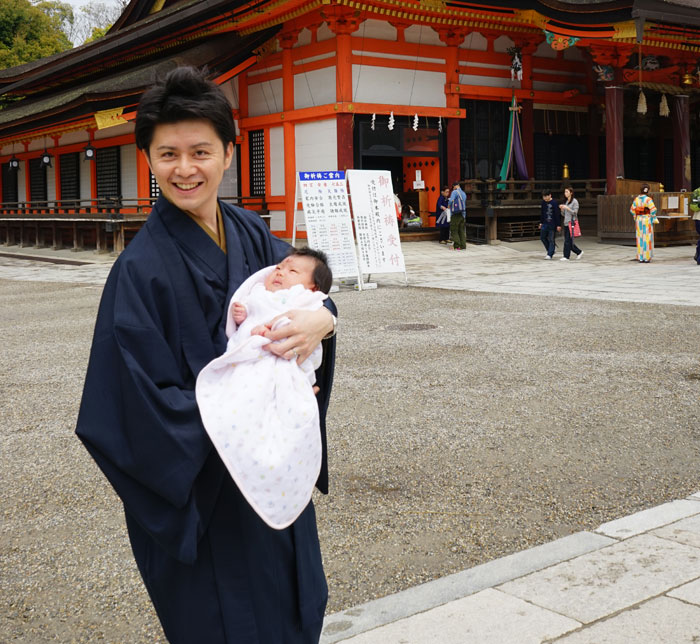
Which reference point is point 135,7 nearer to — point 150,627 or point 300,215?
point 300,215

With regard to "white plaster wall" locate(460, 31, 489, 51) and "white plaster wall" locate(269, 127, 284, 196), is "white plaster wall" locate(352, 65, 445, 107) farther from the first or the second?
"white plaster wall" locate(269, 127, 284, 196)

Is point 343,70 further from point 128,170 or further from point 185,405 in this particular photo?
point 185,405

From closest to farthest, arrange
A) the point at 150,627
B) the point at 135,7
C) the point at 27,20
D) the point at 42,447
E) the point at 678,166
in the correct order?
the point at 150,627 → the point at 42,447 → the point at 678,166 → the point at 135,7 → the point at 27,20

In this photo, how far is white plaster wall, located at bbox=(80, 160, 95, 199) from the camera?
976 inches

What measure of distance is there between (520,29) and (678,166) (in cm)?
524

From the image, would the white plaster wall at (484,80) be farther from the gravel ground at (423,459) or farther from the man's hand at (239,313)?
the man's hand at (239,313)

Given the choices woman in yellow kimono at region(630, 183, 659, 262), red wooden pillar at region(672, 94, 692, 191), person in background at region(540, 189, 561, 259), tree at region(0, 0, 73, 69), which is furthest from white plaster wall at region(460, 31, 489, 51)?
tree at region(0, 0, 73, 69)

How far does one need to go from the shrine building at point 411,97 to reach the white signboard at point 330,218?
665cm

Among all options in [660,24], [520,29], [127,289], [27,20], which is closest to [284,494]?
[127,289]

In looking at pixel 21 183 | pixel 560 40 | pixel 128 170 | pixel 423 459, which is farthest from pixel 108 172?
pixel 423 459

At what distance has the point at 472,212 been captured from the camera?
2055cm

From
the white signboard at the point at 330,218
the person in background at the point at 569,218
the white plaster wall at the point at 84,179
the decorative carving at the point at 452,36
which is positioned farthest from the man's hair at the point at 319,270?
the white plaster wall at the point at 84,179

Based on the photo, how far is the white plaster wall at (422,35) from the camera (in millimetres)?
19688

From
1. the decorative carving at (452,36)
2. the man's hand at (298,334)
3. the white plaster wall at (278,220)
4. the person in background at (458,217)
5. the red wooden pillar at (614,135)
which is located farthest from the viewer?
the white plaster wall at (278,220)
